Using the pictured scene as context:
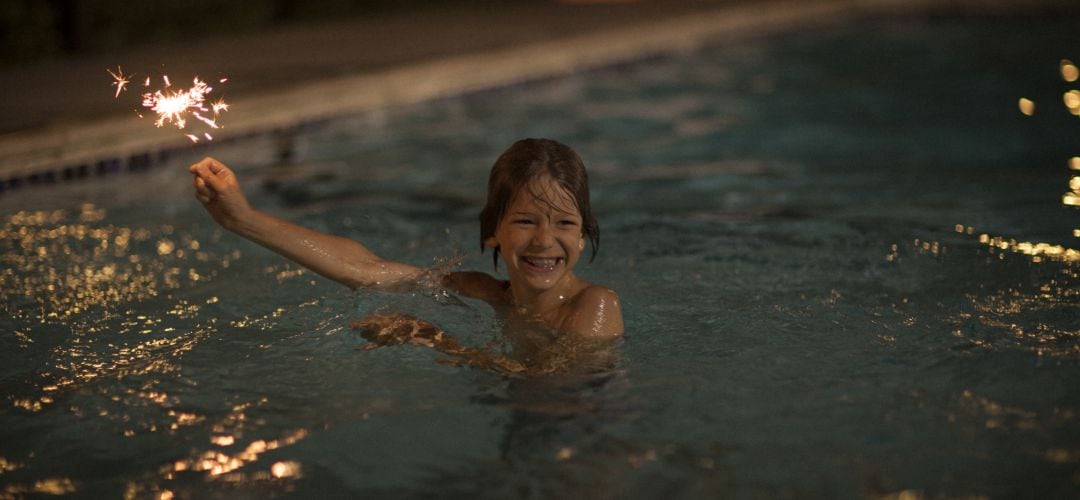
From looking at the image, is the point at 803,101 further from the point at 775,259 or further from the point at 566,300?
the point at 566,300

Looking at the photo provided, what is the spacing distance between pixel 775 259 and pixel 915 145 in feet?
10.8

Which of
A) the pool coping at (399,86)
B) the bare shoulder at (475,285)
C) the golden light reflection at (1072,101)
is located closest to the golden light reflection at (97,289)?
the pool coping at (399,86)

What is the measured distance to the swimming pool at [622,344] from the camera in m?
3.18

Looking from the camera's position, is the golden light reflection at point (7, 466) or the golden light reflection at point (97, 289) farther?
the golden light reflection at point (97, 289)

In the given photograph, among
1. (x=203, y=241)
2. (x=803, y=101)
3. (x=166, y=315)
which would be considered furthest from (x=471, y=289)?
(x=803, y=101)

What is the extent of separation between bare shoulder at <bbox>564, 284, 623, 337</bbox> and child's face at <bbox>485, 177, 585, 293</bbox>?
14 cm

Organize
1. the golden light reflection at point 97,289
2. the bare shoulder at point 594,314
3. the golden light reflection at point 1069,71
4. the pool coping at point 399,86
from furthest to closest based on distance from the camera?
the golden light reflection at point 1069,71
the pool coping at point 399,86
the golden light reflection at point 97,289
the bare shoulder at point 594,314

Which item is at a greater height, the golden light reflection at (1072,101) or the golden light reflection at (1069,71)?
the golden light reflection at (1069,71)

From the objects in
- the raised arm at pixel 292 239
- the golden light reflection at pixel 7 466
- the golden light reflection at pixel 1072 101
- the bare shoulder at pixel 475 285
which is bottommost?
the golden light reflection at pixel 7 466

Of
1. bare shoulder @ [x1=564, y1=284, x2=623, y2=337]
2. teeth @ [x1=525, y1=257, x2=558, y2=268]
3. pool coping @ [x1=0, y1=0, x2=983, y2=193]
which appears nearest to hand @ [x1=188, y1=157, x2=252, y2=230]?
teeth @ [x1=525, y1=257, x2=558, y2=268]

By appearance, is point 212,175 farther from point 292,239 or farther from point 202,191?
point 292,239

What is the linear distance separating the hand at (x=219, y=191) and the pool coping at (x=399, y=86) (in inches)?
135

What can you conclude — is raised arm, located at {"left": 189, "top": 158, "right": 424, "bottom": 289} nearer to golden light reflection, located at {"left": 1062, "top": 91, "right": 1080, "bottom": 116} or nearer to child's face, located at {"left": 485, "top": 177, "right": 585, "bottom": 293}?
child's face, located at {"left": 485, "top": 177, "right": 585, "bottom": 293}

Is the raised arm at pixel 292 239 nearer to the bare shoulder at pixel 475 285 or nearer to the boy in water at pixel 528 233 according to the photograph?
the boy in water at pixel 528 233
